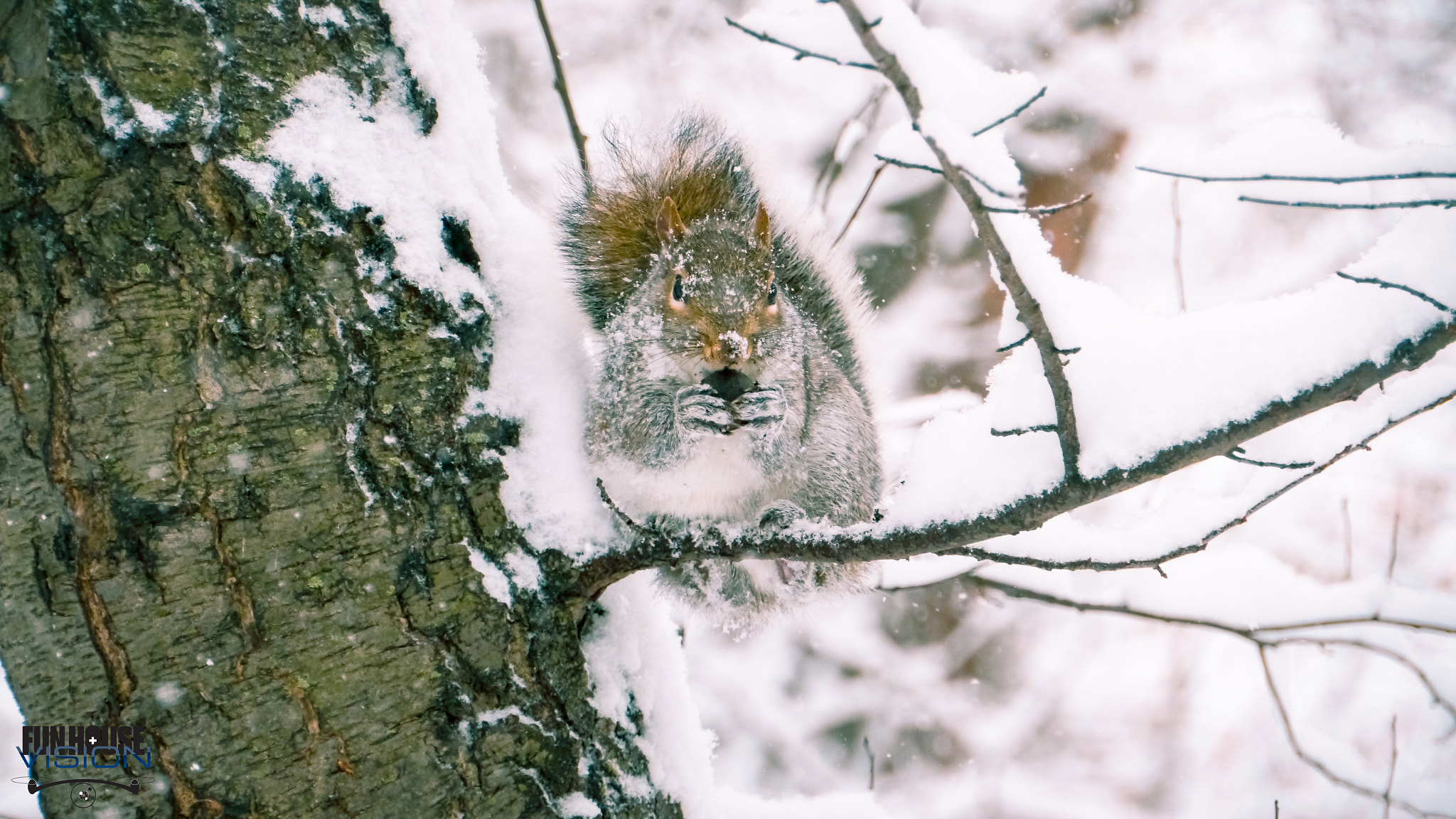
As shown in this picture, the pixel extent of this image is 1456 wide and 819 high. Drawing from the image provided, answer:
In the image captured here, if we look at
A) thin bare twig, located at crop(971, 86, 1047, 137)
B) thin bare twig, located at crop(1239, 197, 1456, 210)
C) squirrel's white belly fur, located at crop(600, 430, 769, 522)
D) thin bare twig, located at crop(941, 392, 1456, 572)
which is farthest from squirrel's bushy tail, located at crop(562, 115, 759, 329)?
thin bare twig, located at crop(1239, 197, 1456, 210)

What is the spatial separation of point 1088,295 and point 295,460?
1.10m

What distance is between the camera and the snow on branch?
3.21ft

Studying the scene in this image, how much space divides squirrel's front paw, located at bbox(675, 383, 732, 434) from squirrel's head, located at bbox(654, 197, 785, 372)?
0.07 metres

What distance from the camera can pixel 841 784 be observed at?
5598 mm

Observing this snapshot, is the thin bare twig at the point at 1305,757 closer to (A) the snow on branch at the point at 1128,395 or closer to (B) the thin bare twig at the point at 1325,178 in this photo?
(A) the snow on branch at the point at 1128,395

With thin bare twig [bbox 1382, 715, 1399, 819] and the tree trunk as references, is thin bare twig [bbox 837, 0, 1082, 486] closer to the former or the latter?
the tree trunk

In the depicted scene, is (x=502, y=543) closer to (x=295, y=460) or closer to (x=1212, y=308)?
(x=295, y=460)

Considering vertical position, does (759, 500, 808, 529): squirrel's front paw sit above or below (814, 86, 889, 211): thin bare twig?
below

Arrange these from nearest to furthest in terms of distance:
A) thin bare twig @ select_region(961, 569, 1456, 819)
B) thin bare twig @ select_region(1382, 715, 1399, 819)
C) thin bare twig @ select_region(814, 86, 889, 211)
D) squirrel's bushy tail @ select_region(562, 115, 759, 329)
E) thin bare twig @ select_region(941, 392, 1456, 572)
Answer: thin bare twig @ select_region(941, 392, 1456, 572)
squirrel's bushy tail @ select_region(562, 115, 759, 329)
thin bare twig @ select_region(961, 569, 1456, 819)
thin bare twig @ select_region(1382, 715, 1399, 819)
thin bare twig @ select_region(814, 86, 889, 211)

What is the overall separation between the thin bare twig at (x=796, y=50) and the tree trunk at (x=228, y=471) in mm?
687

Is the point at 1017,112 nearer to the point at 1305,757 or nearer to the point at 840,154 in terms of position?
the point at 840,154

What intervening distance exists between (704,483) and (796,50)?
1085 mm

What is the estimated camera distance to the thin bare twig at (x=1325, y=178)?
82cm

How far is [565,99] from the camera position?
189cm
